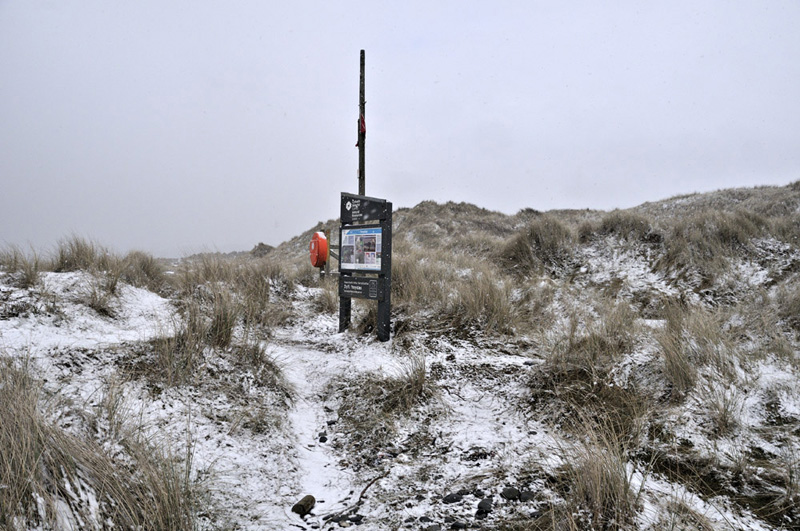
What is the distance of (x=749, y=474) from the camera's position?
2426 millimetres

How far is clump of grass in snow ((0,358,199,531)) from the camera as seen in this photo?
5.51 feet

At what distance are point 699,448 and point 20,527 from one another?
12.6ft

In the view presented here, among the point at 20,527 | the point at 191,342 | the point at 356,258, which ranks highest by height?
the point at 356,258

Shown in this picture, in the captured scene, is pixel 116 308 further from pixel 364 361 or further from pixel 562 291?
pixel 562 291

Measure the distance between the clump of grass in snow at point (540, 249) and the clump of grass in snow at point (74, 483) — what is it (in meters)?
9.65

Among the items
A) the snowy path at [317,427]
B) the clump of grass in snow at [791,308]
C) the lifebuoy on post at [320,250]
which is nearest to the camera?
the snowy path at [317,427]

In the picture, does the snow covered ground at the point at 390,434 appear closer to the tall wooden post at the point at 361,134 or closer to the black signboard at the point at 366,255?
the black signboard at the point at 366,255

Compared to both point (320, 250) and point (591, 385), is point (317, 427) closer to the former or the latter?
point (591, 385)

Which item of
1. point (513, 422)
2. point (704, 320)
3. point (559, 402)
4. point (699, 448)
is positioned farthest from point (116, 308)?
point (704, 320)

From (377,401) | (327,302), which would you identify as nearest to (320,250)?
(327,302)

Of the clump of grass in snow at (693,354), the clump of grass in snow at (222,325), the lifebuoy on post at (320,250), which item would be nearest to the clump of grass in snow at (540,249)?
the lifebuoy on post at (320,250)

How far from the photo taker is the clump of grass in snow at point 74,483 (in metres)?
1.68

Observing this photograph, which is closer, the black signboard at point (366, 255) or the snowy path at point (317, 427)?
the snowy path at point (317, 427)

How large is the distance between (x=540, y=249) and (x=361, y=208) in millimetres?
6975
